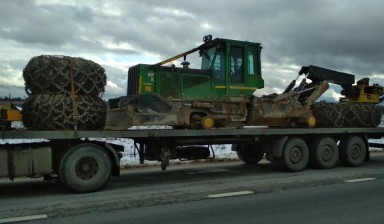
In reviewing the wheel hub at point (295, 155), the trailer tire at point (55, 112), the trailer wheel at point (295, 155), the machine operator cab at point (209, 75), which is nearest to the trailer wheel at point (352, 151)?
the trailer wheel at point (295, 155)

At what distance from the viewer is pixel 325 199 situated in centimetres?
780

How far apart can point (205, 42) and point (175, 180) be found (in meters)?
3.96

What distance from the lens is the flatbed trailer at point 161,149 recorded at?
802 centimetres

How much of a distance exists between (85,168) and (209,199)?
2.54 metres

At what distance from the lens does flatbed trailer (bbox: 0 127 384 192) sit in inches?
316

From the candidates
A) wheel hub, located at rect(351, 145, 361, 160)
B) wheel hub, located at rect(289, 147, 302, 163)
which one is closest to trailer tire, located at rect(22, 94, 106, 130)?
wheel hub, located at rect(289, 147, 302, 163)

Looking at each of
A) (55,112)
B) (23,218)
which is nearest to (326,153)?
(55,112)

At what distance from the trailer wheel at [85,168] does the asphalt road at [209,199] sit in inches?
10.1

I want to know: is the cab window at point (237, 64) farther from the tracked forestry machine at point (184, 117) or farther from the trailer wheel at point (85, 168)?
the trailer wheel at point (85, 168)

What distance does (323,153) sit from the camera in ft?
39.9

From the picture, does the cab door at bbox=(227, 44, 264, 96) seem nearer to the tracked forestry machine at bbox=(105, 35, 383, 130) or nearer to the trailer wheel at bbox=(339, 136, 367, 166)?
the tracked forestry machine at bbox=(105, 35, 383, 130)

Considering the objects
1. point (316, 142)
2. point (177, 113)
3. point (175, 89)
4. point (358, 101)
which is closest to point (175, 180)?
point (177, 113)

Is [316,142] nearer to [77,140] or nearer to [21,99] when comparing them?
[77,140]

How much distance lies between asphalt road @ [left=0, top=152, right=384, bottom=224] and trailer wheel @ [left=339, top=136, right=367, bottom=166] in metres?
1.42
